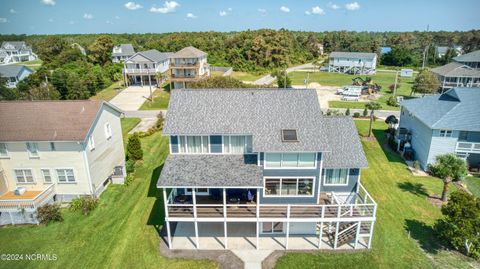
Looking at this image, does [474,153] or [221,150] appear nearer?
[221,150]

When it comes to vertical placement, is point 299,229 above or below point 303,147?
below

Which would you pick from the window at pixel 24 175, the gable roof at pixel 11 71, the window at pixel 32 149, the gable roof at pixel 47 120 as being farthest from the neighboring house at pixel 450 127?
the gable roof at pixel 11 71

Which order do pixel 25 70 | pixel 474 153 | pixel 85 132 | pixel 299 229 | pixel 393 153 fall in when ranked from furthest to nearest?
pixel 25 70
pixel 393 153
pixel 474 153
pixel 85 132
pixel 299 229


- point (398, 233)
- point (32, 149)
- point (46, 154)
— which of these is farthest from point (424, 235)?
point (32, 149)

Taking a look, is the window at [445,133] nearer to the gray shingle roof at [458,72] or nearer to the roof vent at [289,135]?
the roof vent at [289,135]

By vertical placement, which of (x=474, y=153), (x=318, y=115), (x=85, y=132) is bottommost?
(x=474, y=153)

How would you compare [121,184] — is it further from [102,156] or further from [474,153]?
[474,153]

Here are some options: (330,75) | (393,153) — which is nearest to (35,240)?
(393,153)
